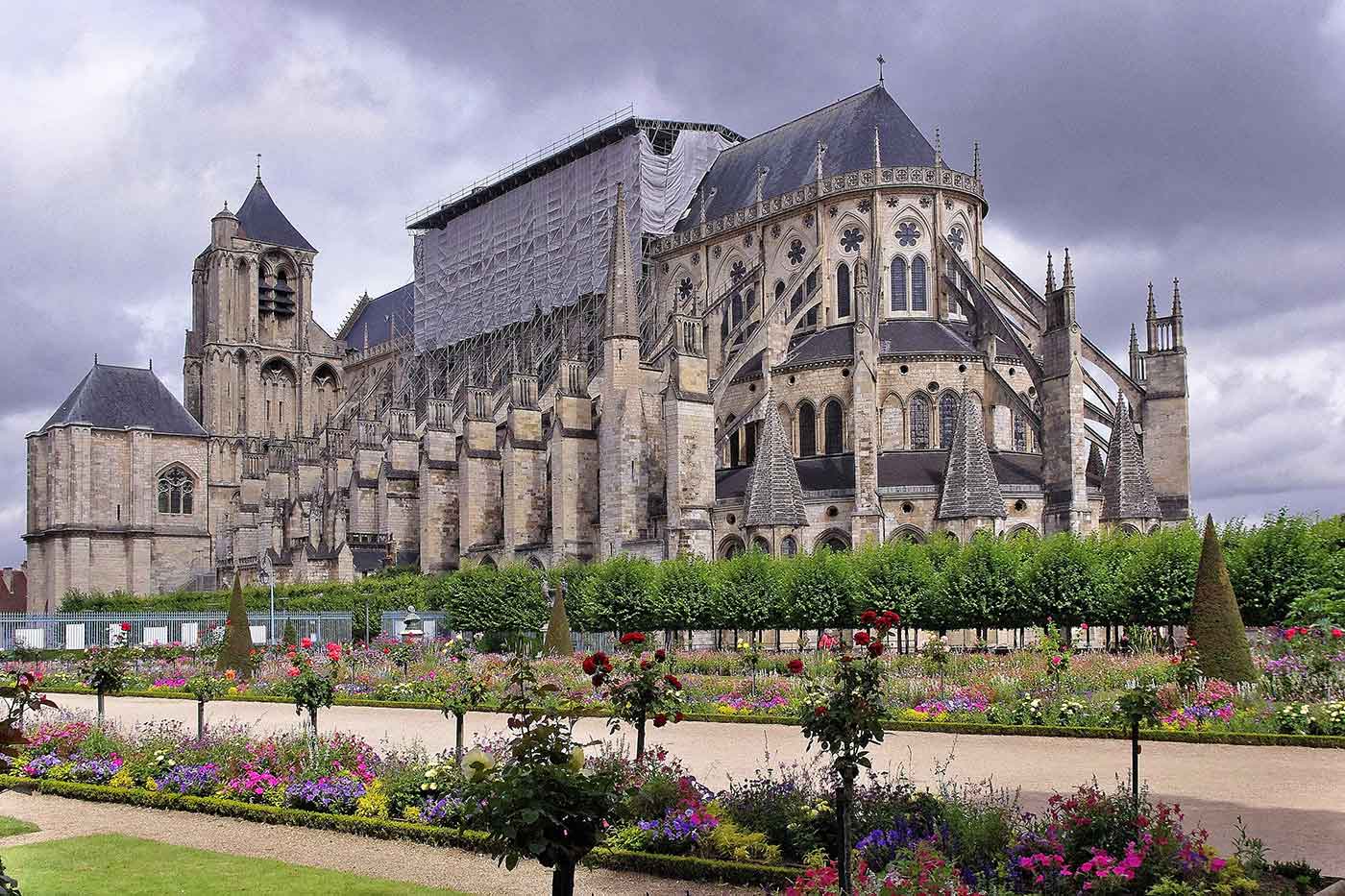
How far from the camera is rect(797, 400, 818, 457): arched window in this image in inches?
1452

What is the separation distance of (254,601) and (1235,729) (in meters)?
32.5

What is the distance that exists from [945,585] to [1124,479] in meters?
8.09

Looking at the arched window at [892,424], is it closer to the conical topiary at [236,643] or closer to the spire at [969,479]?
the spire at [969,479]

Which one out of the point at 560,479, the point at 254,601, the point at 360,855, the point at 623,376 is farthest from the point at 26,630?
the point at 360,855

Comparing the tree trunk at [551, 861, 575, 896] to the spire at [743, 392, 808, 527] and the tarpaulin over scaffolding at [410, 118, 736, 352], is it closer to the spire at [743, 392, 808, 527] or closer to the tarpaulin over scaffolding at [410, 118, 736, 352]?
the spire at [743, 392, 808, 527]

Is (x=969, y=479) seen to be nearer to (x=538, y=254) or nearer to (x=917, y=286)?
(x=917, y=286)

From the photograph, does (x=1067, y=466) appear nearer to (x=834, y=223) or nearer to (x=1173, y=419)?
(x=1173, y=419)

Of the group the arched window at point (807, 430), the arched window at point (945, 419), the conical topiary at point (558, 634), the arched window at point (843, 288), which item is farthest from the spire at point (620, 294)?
the conical topiary at point (558, 634)

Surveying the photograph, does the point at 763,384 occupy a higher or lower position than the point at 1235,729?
higher

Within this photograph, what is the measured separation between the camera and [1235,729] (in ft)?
50.1

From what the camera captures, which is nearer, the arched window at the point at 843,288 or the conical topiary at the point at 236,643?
the conical topiary at the point at 236,643

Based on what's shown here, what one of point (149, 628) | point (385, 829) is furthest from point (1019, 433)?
point (385, 829)

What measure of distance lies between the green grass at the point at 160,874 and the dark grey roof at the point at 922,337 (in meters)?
28.9

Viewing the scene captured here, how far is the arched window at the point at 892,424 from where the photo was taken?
36.3m
